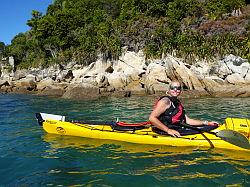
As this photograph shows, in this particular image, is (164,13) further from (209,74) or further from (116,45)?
(209,74)

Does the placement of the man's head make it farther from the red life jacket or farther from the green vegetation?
the green vegetation

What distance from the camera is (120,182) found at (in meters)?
6.68

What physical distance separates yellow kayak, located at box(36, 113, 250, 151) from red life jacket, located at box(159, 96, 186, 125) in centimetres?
46

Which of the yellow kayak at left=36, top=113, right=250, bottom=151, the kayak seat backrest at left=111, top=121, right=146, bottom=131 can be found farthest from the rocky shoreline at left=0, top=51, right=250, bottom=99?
the kayak seat backrest at left=111, top=121, right=146, bottom=131

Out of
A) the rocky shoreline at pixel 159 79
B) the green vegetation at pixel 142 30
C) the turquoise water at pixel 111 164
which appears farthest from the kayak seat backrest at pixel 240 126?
the green vegetation at pixel 142 30

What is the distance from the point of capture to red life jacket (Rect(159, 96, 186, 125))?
866 centimetres

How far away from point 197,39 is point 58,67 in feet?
73.8

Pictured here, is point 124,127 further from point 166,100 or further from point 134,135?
point 166,100

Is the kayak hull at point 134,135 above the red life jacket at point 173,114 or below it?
below

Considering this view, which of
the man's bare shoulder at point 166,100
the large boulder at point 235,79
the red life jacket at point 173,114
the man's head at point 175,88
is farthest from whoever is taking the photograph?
the large boulder at point 235,79

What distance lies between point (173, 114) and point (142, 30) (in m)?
38.3

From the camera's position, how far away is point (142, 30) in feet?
151

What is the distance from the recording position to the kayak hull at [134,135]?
8.75m

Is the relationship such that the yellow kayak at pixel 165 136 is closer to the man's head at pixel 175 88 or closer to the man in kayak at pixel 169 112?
the man in kayak at pixel 169 112
